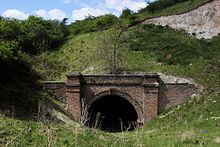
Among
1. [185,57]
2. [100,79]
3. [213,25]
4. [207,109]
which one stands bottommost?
[207,109]

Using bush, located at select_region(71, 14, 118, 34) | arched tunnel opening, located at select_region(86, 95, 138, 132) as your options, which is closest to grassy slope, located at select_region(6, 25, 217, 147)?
bush, located at select_region(71, 14, 118, 34)

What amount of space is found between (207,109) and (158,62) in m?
6.74

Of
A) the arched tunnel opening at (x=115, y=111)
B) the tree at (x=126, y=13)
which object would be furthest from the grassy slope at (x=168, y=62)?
the tree at (x=126, y=13)

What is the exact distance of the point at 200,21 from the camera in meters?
Answer: 33.8

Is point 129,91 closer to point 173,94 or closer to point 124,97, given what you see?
point 124,97

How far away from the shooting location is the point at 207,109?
939 inches

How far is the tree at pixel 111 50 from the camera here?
29.0 meters

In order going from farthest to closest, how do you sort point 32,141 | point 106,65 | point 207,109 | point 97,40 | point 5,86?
point 97,40 → point 106,65 → point 207,109 → point 5,86 → point 32,141

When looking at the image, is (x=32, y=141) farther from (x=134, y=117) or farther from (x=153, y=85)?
(x=134, y=117)

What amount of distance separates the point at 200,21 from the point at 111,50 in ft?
27.3

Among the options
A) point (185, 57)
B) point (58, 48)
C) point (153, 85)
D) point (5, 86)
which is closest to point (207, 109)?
point (153, 85)

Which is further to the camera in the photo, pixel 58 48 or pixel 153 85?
pixel 58 48

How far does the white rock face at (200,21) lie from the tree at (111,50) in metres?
4.85

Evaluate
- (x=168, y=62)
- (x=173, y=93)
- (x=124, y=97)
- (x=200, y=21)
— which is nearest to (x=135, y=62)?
(x=168, y=62)
